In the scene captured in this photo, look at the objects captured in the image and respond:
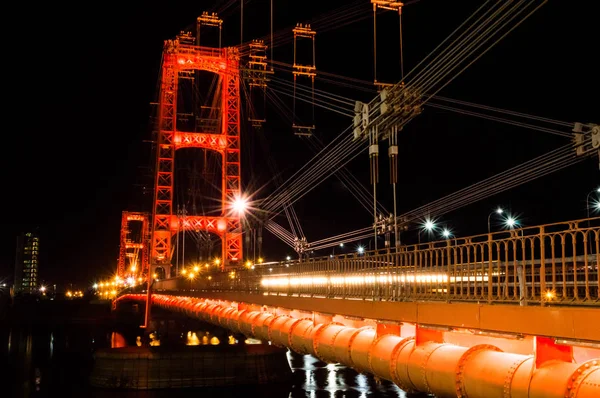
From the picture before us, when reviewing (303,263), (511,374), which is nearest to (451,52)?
(303,263)

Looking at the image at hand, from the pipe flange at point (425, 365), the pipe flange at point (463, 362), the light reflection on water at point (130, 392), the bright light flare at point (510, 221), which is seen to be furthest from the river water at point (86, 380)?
the pipe flange at point (463, 362)

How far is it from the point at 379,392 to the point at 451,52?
2644 centimetres

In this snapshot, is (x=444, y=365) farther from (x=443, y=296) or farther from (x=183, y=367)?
(x=183, y=367)

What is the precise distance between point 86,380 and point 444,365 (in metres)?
41.3

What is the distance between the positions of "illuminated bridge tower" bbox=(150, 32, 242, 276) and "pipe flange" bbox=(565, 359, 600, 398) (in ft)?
156

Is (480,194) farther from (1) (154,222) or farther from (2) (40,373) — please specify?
(2) (40,373)

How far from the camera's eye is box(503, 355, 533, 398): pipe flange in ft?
28.8

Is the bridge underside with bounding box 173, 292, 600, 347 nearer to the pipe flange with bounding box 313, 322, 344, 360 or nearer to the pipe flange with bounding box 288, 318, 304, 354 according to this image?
the pipe flange with bounding box 313, 322, 344, 360

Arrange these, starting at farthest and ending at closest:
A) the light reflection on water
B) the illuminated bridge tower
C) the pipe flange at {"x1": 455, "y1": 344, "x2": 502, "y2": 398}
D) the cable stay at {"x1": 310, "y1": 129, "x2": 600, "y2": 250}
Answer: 1. the illuminated bridge tower
2. the light reflection on water
3. the cable stay at {"x1": 310, "y1": 129, "x2": 600, "y2": 250}
4. the pipe flange at {"x1": 455, "y1": 344, "x2": 502, "y2": 398}

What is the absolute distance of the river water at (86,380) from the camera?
39594mm

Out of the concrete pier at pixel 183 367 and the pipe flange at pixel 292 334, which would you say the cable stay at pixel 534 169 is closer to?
the pipe flange at pixel 292 334

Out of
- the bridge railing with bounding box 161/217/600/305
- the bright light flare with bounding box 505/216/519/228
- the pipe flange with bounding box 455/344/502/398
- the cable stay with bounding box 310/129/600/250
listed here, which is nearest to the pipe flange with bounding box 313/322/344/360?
the bridge railing with bounding box 161/217/600/305

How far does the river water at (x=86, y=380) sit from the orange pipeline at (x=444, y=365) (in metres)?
22.2

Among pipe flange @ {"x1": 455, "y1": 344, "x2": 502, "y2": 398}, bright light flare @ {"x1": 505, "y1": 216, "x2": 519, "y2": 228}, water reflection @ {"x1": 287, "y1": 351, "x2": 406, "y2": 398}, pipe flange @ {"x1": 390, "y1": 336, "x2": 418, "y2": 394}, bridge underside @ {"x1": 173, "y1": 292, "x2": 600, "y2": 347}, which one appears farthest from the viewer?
water reflection @ {"x1": 287, "y1": 351, "x2": 406, "y2": 398}
